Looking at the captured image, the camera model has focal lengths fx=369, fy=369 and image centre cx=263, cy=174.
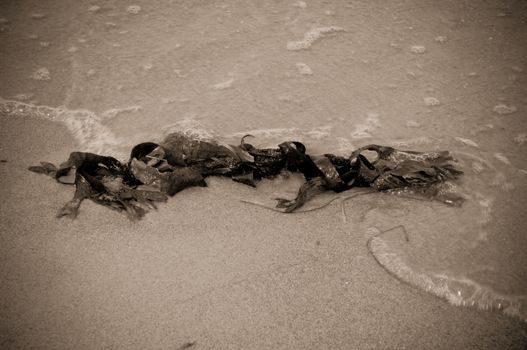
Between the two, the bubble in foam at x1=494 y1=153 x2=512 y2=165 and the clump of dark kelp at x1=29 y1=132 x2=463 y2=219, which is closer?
the clump of dark kelp at x1=29 y1=132 x2=463 y2=219

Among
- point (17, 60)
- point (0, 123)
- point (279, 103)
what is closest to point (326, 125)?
point (279, 103)

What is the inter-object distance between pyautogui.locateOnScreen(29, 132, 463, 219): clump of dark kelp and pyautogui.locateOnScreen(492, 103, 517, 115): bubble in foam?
714mm

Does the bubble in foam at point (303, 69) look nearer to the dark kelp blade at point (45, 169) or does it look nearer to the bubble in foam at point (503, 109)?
the bubble in foam at point (503, 109)

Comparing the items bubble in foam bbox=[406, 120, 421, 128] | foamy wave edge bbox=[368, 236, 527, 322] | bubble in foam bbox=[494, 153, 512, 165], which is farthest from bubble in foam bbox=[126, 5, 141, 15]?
bubble in foam bbox=[494, 153, 512, 165]

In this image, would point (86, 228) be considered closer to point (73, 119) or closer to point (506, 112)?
point (73, 119)

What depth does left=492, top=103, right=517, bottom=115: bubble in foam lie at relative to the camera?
8.42 ft

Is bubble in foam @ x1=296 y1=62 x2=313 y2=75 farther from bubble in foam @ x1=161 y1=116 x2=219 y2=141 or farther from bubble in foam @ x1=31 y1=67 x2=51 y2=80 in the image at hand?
bubble in foam @ x1=31 y1=67 x2=51 y2=80

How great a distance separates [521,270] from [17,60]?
144 inches

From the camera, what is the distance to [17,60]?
2936 millimetres

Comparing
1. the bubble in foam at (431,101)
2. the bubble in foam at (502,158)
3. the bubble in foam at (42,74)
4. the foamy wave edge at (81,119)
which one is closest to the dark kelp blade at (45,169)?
the foamy wave edge at (81,119)

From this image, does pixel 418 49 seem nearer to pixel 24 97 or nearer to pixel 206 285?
pixel 206 285

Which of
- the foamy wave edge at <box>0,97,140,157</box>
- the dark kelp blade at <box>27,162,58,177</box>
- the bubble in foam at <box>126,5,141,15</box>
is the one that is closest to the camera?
the dark kelp blade at <box>27,162,58,177</box>

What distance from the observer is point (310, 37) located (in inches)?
126

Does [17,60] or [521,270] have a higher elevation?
[17,60]
